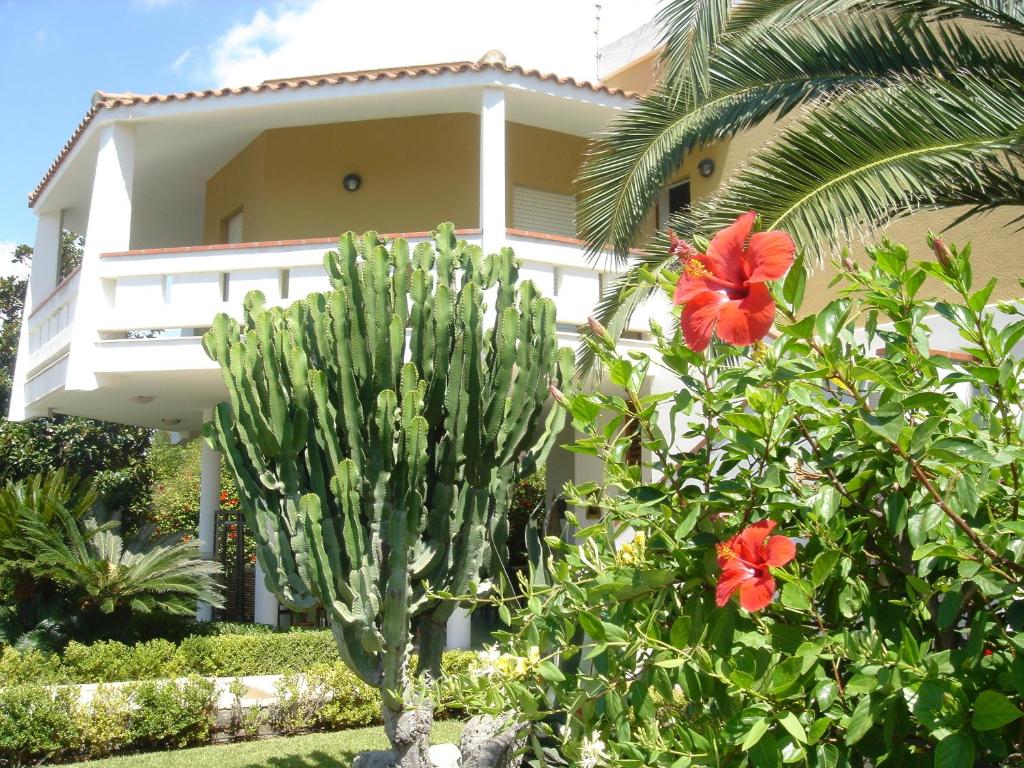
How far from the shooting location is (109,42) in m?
9.55

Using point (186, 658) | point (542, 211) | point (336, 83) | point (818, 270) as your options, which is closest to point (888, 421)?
point (818, 270)

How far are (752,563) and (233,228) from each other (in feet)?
51.7

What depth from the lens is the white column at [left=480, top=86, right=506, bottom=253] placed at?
11.5 meters

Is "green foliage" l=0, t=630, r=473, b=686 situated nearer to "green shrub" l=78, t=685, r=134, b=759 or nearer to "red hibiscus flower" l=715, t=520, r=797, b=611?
"green shrub" l=78, t=685, r=134, b=759

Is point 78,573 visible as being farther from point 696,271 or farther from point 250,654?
point 696,271

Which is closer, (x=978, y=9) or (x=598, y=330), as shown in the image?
(x=598, y=330)

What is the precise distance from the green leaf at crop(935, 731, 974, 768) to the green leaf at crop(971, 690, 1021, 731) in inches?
1.2

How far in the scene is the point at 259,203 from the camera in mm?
15383

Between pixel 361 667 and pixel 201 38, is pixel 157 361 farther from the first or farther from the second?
pixel 361 667

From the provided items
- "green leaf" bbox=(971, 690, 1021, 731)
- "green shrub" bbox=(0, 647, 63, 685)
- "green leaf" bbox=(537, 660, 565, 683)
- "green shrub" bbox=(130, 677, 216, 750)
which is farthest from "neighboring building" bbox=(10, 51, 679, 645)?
"green leaf" bbox=(971, 690, 1021, 731)

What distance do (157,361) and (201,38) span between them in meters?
3.81

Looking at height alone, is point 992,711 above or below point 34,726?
above

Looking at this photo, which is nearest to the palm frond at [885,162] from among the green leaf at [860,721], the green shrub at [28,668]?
the green leaf at [860,721]

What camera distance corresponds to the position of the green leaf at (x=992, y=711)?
173cm
